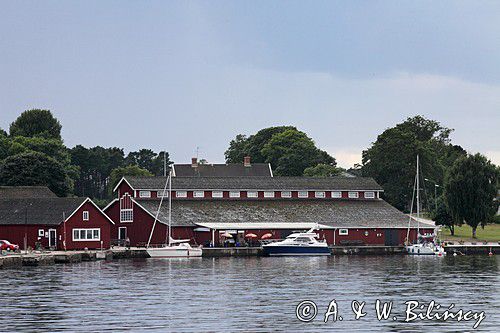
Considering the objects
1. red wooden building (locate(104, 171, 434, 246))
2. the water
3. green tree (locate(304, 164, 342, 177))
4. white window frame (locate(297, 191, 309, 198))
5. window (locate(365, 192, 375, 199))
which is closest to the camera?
the water

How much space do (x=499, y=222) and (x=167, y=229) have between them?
5391 centimetres

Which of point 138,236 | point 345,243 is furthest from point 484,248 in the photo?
point 138,236

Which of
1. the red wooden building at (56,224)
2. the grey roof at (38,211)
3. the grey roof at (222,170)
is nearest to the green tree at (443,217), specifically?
the grey roof at (222,170)

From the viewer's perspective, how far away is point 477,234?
134375 millimetres

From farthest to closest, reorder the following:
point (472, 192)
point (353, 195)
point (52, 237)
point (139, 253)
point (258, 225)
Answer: point (472, 192), point (353, 195), point (258, 225), point (139, 253), point (52, 237)

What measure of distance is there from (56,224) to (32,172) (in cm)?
4001

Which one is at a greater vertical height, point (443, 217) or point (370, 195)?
point (370, 195)

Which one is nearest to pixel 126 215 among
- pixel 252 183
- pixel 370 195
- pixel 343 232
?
pixel 252 183

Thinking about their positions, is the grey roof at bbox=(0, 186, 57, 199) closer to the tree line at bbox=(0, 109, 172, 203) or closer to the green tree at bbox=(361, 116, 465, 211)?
the tree line at bbox=(0, 109, 172, 203)

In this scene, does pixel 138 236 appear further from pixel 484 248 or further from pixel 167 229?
pixel 484 248

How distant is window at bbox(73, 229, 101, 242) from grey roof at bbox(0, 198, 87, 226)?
209 cm

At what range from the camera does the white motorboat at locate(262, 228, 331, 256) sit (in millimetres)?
107062

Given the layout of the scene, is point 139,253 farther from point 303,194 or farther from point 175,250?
point 303,194

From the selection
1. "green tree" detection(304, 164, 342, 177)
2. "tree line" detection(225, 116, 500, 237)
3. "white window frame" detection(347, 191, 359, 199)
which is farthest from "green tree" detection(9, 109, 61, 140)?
"white window frame" detection(347, 191, 359, 199)
